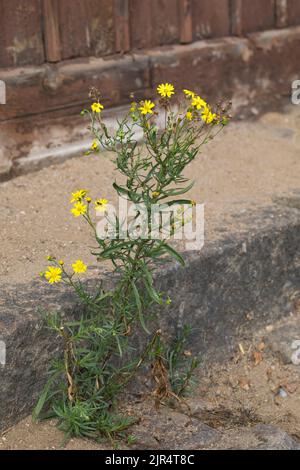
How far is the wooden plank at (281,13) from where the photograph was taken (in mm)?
5961

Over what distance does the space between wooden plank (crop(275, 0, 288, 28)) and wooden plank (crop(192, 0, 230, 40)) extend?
0.45m

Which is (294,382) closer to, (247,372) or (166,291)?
(247,372)

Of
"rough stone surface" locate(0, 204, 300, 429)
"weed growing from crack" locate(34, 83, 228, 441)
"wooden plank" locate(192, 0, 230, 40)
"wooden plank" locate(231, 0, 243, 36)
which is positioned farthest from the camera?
"wooden plank" locate(231, 0, 243, 36)

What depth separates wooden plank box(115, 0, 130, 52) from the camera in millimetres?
5031

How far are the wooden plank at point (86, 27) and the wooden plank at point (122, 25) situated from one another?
1.2 inches

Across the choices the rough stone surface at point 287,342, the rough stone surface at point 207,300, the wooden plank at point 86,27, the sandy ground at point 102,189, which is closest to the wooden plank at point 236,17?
the sandy ground at point 102,189

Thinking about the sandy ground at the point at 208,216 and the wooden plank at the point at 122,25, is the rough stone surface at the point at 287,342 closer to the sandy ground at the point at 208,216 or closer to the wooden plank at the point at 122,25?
the sandy ground at the point at 208,216

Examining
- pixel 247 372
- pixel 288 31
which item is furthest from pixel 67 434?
pixel 288 31

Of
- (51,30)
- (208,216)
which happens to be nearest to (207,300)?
Answer: (208,216)

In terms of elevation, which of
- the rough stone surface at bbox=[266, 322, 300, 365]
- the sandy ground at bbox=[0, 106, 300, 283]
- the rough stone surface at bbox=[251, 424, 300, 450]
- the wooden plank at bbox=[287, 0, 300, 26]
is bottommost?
the rough stone surface at bbox=[266, 322, 300, 365]

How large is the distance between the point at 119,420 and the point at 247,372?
98cm

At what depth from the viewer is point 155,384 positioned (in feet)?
12.3

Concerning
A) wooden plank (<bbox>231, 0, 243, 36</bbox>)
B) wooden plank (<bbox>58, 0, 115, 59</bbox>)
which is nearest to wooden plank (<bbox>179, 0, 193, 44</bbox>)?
wooden plank (<bbox>231, 0, 243, 36</bbox>)

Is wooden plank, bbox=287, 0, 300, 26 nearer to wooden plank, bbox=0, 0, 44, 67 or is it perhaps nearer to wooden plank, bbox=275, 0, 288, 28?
wooden plank, bbox=275, 0, 288, 28
